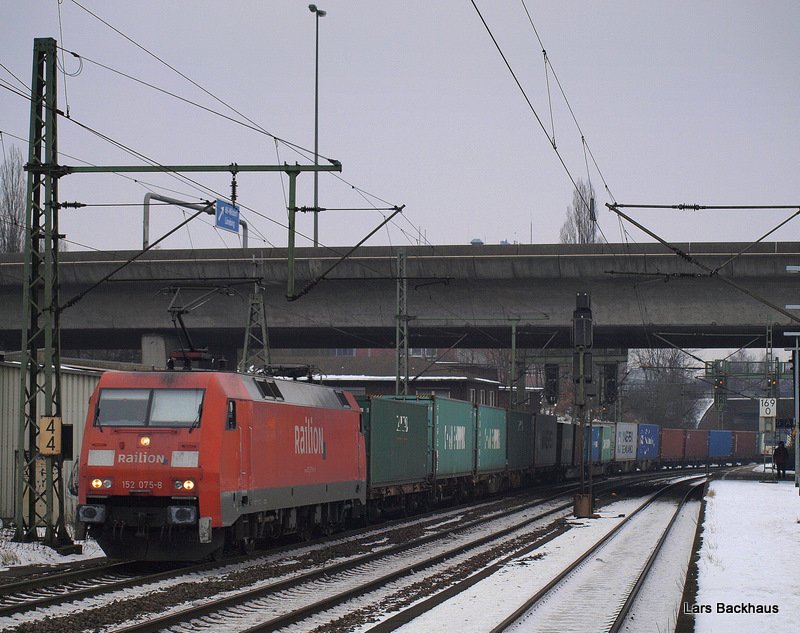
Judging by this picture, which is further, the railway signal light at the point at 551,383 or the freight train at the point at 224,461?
the railway signal light at the point at 551,383

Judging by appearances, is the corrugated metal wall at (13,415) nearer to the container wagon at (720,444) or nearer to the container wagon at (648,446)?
the container wagon at (648,446)

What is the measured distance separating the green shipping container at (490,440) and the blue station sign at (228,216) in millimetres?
15259

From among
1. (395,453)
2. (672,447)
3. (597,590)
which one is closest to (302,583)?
(597,590)

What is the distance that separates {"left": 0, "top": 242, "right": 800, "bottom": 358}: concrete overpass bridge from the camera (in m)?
39.5

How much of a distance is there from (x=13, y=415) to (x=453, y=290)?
65.2 ft

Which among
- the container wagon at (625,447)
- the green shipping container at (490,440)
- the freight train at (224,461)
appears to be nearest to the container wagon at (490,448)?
the green shipping container at (490,440)

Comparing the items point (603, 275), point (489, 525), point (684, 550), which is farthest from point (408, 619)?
point (603, 275)

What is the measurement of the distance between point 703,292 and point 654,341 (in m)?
8.58

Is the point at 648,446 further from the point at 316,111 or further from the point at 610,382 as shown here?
the point at 316,111

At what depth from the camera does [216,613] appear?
44.3 feet

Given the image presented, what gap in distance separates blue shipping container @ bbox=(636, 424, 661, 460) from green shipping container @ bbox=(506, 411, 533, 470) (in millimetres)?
26840

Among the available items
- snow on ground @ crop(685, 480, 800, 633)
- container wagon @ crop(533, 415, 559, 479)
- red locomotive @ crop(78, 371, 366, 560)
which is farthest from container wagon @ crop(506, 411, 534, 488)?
red locomotive @ crop(78, 371, 366, 560)

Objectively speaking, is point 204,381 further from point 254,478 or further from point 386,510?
point 386,510

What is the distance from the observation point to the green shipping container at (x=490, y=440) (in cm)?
3784
